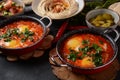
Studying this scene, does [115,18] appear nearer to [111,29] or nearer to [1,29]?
[111,29]

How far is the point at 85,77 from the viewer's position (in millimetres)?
1807

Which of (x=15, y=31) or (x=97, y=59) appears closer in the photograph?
(x=97, y=59)

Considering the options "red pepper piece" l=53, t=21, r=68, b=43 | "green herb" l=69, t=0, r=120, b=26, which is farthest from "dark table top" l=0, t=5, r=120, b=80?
"green herb" l=69, t=0, r=120, b=26

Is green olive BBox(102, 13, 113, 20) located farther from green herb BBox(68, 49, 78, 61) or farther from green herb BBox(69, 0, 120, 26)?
green herb BBox(68, 49, 78, 61)

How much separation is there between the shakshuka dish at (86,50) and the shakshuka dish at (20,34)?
0.32 m

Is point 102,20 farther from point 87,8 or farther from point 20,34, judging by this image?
point 20,34

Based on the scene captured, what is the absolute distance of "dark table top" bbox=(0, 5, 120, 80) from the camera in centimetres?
193

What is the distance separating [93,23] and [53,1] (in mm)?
618

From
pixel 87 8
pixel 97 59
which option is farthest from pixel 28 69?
pixel 87 8

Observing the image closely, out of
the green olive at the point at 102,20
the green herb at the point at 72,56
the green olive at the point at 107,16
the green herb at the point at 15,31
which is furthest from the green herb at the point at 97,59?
the green herb at the point at 15,31

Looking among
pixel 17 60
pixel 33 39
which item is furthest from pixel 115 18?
pixel 17 60

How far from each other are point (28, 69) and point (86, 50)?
513 millimetres

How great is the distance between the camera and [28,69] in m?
1.99

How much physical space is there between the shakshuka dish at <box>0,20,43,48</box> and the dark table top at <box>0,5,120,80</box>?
0.50 feet
